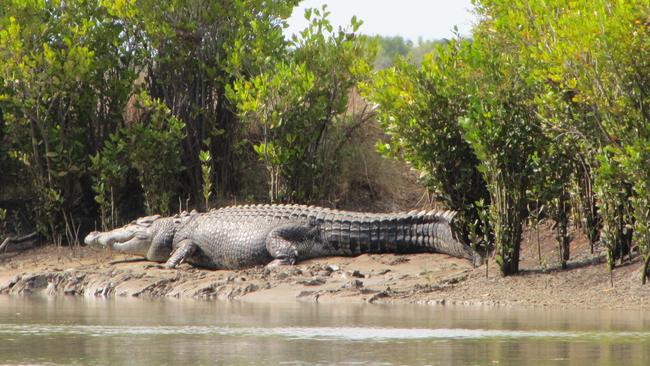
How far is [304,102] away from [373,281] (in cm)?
449

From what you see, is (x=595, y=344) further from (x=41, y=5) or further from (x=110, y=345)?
(x=41, y=5)

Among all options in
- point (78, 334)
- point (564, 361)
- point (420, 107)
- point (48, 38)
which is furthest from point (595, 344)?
point (48, 38)

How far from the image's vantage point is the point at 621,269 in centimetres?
1180

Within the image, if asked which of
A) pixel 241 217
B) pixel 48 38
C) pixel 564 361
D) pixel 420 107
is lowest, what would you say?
pixel 564 361

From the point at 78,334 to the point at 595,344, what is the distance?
152 inches

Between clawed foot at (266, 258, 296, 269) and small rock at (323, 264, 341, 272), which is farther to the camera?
clawed foot at (266, 258, 296, 269)

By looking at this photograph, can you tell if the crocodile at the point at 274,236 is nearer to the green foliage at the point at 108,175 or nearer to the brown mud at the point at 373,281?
the brown mud at the point at 373,281

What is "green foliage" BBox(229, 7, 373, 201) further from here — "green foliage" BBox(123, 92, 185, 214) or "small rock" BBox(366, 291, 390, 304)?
"small rock" BBox(366, 291, 390, 304)

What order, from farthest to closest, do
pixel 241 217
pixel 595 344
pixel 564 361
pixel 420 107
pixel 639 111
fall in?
1. pixel 241 217
2. pixel 420 107
3. pixel 639 111
4. pixel 595 344
5. pixel 564 361

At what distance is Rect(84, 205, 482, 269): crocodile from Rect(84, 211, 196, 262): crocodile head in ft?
0.04

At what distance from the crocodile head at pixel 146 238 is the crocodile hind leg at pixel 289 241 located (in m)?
1.53

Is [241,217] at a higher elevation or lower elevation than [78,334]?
higher

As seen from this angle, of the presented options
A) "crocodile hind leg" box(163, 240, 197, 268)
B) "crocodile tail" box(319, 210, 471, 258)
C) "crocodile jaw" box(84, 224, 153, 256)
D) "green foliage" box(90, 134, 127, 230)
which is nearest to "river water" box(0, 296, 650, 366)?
"crocodile tail" box(319, 210, 471, 258)

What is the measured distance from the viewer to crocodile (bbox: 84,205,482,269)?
15.2 metres
